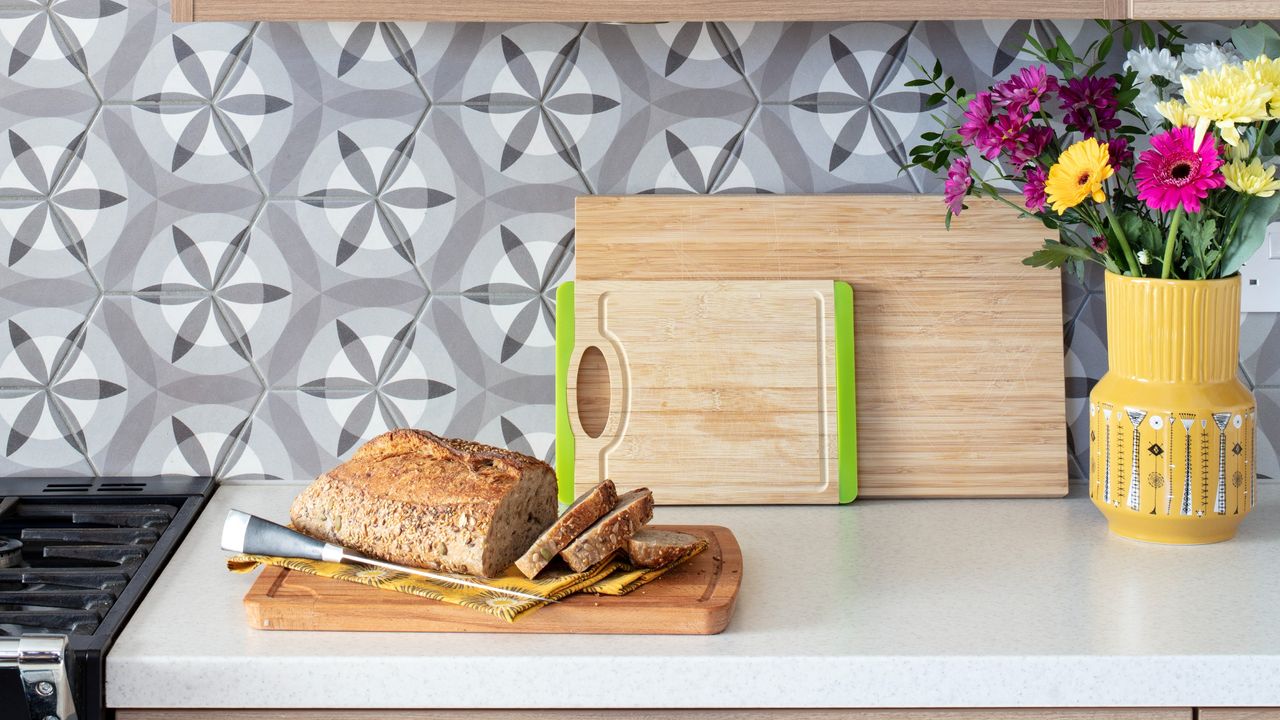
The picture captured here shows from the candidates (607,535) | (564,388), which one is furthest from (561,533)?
(564,388)

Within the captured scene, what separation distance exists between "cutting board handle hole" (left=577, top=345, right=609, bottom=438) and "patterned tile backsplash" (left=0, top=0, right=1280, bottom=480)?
102 mm

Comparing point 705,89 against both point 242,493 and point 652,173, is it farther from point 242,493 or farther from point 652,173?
point 242,493

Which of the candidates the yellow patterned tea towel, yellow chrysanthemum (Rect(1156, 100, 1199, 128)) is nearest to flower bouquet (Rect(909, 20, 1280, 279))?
yellow chrysanthemum (Rect(1156, 100, 1199, 128))

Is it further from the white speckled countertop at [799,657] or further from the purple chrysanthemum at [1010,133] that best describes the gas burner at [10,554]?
the purple chrysanthemum at [1010,133]

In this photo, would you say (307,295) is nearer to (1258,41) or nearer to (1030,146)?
(1030,146)

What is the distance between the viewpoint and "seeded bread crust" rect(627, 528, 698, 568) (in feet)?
4.01

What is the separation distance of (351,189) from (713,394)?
57cm

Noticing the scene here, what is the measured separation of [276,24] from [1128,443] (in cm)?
120

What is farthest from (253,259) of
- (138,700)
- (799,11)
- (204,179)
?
(799,11)

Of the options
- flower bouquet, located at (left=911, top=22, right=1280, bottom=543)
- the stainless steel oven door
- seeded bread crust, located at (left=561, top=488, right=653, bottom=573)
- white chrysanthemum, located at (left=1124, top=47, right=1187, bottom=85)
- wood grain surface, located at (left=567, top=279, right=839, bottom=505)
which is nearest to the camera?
the stainless steel oven door

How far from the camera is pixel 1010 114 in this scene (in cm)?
142

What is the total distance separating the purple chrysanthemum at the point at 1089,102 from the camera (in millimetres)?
1474

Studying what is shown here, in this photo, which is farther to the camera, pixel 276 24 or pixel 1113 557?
pixel 276 24

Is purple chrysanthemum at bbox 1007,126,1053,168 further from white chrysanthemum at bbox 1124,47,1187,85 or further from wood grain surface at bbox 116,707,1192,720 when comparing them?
wood grain surface at bbox 116,707,1192,720
